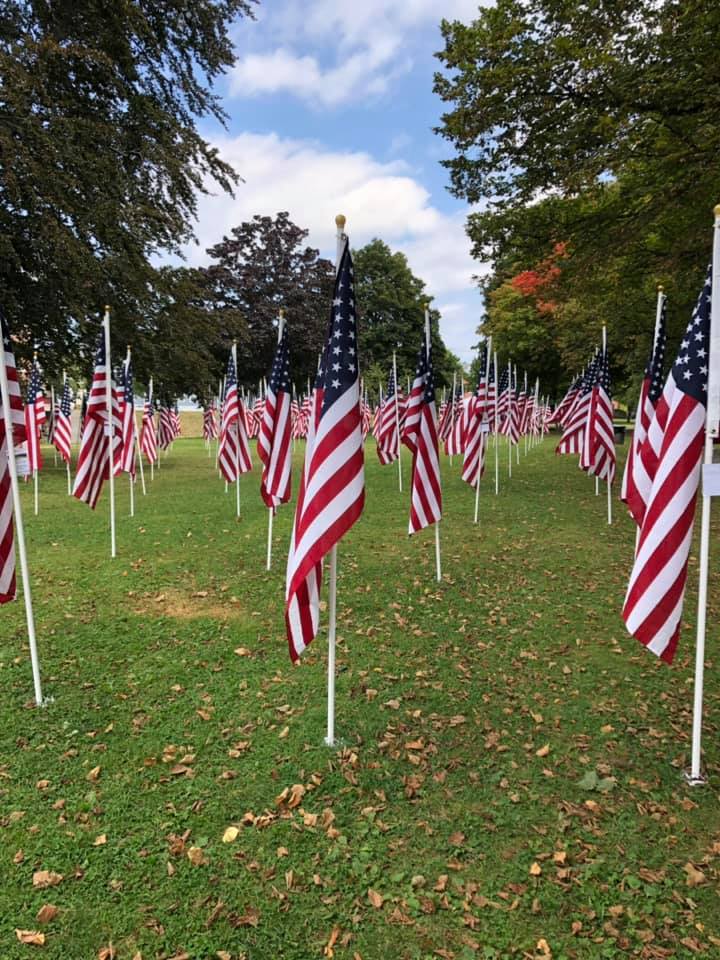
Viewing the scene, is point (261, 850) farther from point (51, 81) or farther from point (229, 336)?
point (229, 336)

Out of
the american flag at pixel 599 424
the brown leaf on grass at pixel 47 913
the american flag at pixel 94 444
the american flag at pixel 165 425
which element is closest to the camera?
the brown leaf on grass at pixel 47 913

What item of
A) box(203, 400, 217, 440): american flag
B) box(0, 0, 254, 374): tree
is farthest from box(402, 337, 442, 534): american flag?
box(203, 400, 217, 440): american flag

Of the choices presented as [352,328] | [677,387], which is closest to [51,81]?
[352,328]

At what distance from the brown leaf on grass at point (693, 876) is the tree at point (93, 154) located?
17748 mm

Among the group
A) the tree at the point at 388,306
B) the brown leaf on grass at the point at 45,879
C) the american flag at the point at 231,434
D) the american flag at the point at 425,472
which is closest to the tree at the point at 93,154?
the american flag at the point at 231,434

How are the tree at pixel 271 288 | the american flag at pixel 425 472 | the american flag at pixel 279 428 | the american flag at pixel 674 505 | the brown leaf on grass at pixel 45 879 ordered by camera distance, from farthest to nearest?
the tree at pixel 271 288
the american flag at pixel 279 428
the american flag at pixel 425 472
the american flag at pixel 674 505
the brown leaf on grass at pixel 45 879

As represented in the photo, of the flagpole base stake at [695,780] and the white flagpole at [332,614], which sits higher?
the white flagpole at [332,614]

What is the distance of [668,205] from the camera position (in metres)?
11.0

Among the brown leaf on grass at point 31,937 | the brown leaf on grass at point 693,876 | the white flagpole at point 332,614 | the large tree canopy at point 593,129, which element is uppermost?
the large tree canopy at point 593,129

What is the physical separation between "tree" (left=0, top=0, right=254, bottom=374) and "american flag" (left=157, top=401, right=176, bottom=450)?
399 cm

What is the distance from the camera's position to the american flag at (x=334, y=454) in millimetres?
4230

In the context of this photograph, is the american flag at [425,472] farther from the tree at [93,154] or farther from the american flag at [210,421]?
the american flag at [210,421]

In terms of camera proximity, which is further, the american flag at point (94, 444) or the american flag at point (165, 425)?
the american flag at point (165, 425)

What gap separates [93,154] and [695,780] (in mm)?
19434
